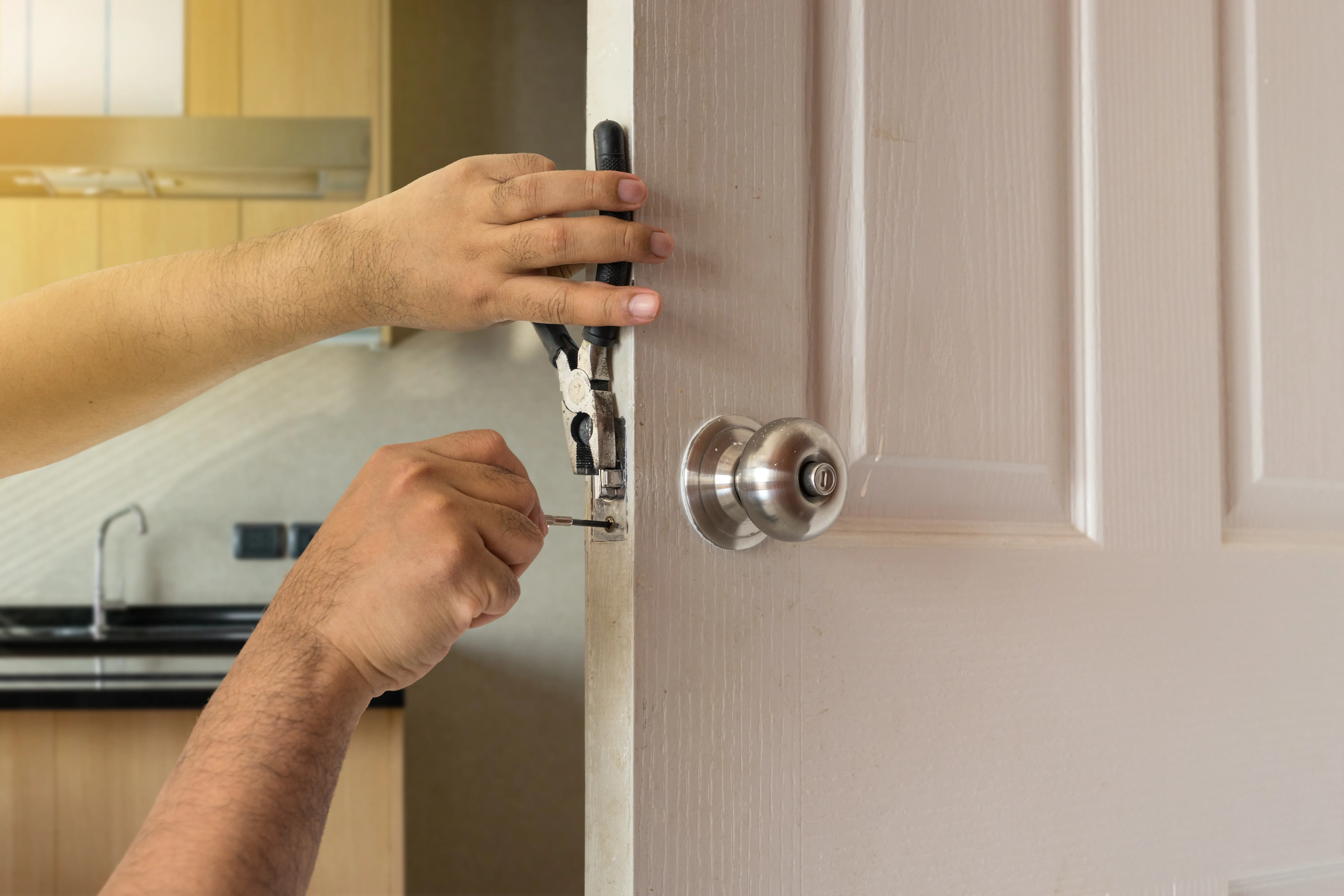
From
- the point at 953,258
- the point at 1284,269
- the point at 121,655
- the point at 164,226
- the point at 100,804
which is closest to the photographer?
the point at 953,258

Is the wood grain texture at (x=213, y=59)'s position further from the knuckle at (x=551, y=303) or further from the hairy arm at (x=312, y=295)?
the knuckle at (x=551, y=303)

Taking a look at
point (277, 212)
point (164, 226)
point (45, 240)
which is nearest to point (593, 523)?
point (277, 212)

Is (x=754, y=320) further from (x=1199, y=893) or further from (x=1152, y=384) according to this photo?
(x=1199, y=893)

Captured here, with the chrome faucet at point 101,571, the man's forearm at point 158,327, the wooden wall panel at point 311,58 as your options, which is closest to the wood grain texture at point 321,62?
the wooden wall panel at point 311,58

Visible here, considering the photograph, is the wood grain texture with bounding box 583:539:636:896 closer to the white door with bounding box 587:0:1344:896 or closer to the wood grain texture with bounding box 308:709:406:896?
the white door with bounding box 587:0:1344:896

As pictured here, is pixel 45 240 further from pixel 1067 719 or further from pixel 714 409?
pixel 1067 719

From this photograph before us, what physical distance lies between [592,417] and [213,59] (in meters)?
2.31

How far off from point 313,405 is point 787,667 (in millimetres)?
2403

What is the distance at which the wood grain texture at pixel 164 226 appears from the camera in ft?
7.35

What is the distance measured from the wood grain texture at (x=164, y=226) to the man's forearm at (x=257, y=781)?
2.06 meters

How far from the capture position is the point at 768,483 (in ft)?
1.31

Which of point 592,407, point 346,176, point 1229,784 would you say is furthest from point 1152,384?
point 346,176

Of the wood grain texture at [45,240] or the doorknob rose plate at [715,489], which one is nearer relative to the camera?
the doorknob rose plate at [715,489]

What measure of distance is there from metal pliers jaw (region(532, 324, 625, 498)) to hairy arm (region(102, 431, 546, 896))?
0.05 meters
